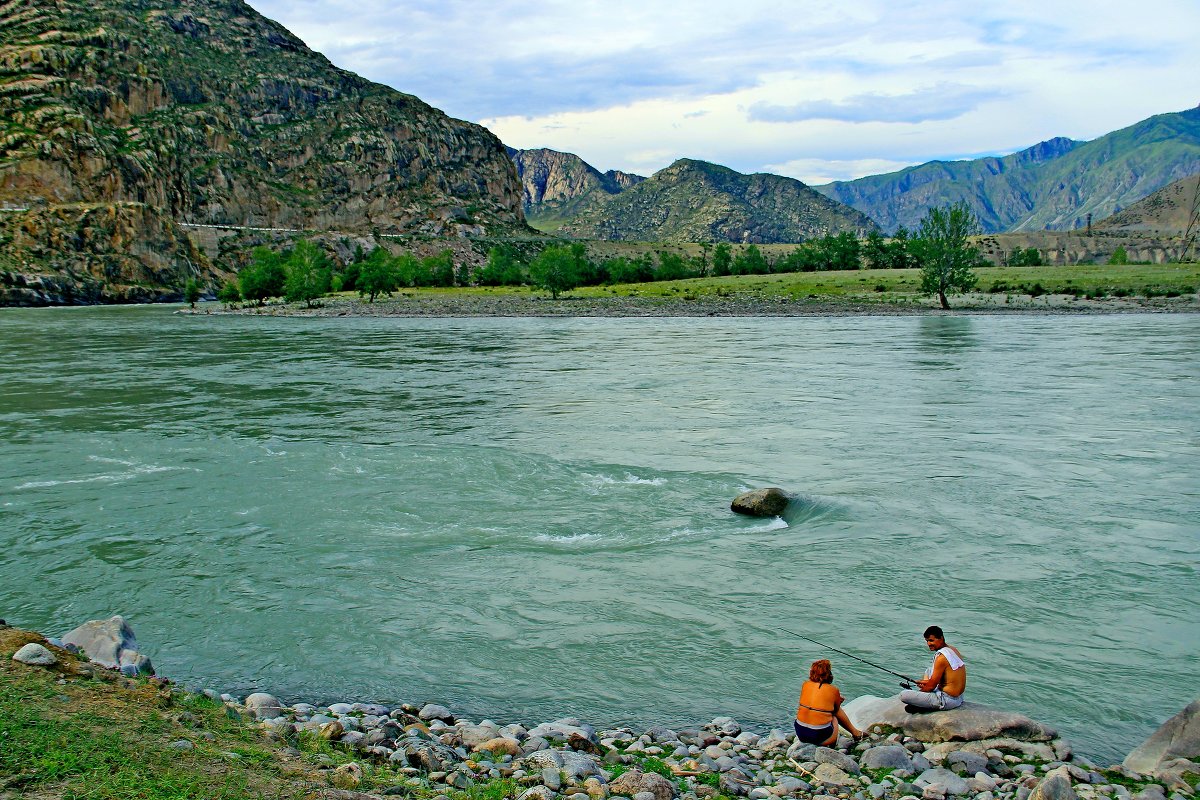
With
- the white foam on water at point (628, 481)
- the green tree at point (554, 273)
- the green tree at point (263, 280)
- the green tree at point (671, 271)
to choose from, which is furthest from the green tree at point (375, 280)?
the white foam on water at point (628, 481)

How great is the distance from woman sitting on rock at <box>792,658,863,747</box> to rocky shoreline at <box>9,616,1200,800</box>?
0.13m

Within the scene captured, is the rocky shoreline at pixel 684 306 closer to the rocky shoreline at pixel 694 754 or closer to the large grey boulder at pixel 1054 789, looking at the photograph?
the rocky shoreline at pixel 694 754

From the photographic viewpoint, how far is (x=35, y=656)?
8406 mm

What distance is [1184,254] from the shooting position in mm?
161875

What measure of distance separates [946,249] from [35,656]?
85601mm

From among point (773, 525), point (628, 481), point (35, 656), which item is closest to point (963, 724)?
point (773, 525)

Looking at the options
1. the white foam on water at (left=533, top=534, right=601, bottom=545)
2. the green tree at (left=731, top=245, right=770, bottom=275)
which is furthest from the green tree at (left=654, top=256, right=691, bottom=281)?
the white foam on water at (left=533, top=534, right=601, bottom=545)

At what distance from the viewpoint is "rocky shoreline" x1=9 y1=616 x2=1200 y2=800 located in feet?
25.0

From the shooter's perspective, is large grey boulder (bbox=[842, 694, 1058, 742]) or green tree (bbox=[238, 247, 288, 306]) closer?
large grey boulder (bbox=[842, 694, 1058, 742])

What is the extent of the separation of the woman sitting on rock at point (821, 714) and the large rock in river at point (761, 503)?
866cm

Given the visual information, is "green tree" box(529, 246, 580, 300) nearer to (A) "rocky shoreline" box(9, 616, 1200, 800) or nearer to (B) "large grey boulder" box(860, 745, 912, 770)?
(A) "rocky shoreline" box(9, 616, 1200, 800)

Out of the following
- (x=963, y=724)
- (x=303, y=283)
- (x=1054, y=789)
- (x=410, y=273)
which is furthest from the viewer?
(x=410, y=273)

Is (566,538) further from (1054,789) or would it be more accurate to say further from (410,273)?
(410,273)

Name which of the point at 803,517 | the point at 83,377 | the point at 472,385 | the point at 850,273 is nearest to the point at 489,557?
the point at 803,517
